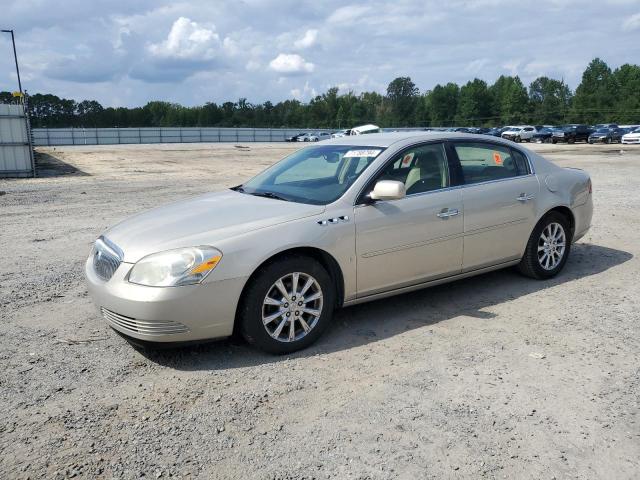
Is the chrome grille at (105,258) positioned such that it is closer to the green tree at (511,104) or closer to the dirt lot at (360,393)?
the dirt lot at (360,393)

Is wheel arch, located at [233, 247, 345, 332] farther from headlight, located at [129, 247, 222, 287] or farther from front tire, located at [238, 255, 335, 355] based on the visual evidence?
headlight, located at [129, 247, 222, 287]

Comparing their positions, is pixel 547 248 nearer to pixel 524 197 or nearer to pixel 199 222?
pixel 524 197

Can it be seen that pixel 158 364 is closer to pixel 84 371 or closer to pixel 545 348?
pixel 84 371

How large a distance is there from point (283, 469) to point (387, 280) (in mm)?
2109

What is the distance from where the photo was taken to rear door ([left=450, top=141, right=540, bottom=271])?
199 inches

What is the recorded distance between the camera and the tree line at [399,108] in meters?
114

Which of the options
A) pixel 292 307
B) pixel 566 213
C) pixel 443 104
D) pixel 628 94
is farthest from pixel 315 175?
pixel 443 104

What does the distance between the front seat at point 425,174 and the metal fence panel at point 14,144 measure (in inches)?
741

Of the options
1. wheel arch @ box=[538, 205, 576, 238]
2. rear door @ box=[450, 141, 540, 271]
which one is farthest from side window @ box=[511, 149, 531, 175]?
wheel arch @ box=[538, 205, 576, 238]

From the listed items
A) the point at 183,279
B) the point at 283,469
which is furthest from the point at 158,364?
the point at 283,469

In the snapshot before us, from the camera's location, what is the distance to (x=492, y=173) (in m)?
5.37

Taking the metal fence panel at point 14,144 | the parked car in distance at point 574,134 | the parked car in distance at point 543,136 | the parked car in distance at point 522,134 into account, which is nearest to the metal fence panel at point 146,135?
the parked car in distance at point 522,134

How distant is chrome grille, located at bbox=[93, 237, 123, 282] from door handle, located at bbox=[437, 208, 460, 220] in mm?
2633

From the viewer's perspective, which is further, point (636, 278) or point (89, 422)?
point (636, 278)
